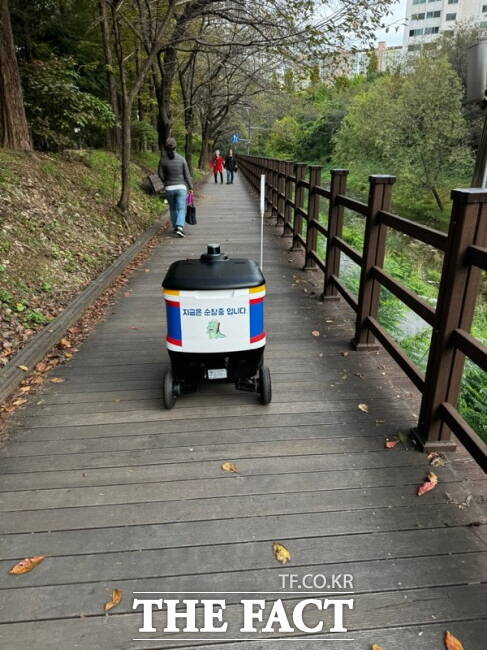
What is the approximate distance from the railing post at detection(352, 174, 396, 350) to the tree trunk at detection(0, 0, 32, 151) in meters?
7.60

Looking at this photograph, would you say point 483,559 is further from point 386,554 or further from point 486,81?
point 486,81

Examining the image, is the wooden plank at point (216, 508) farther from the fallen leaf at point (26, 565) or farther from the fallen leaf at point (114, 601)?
the fallen leaf at point (114, 601)

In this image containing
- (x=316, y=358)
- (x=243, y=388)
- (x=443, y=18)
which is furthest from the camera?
(x=443, y=18)

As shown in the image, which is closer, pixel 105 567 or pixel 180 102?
pixel 105 567

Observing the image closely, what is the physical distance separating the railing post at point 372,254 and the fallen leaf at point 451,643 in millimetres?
2911

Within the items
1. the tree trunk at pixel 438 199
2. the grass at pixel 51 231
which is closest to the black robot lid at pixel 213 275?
the grass at pixel 51 231

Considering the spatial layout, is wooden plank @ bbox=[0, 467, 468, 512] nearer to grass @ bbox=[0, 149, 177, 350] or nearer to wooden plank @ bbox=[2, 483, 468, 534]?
wooden plank @ bbox=[2, 483, 468, 534]

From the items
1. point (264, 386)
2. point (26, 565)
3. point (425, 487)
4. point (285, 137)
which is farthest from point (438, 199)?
point (285, 137)

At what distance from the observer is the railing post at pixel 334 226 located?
566 cm

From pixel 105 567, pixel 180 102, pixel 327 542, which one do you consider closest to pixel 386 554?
pixel 327 542

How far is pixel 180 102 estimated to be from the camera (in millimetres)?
26984

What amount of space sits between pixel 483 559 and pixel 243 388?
1885mm
